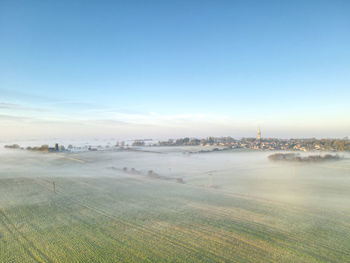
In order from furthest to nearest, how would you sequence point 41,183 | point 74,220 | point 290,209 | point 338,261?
point 41,183, point 290,209, point 74,220, point 338,261

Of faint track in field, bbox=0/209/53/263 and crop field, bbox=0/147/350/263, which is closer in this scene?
faint track in field, bbox=0/209/53/263

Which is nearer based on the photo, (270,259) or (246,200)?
(270,259)

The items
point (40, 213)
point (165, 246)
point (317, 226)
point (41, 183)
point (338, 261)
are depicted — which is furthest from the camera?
point (41, 183)

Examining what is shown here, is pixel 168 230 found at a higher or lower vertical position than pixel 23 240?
lower

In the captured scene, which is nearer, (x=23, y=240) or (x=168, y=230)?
(x=23, y=240)

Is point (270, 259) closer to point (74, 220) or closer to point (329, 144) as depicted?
point (74, 220)

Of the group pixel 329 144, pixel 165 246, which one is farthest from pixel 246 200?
pixel 329 144

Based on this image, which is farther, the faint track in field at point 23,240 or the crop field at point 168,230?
the crop field at point 168,230

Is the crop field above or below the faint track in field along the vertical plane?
below

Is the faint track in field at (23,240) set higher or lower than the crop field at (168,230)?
higher
